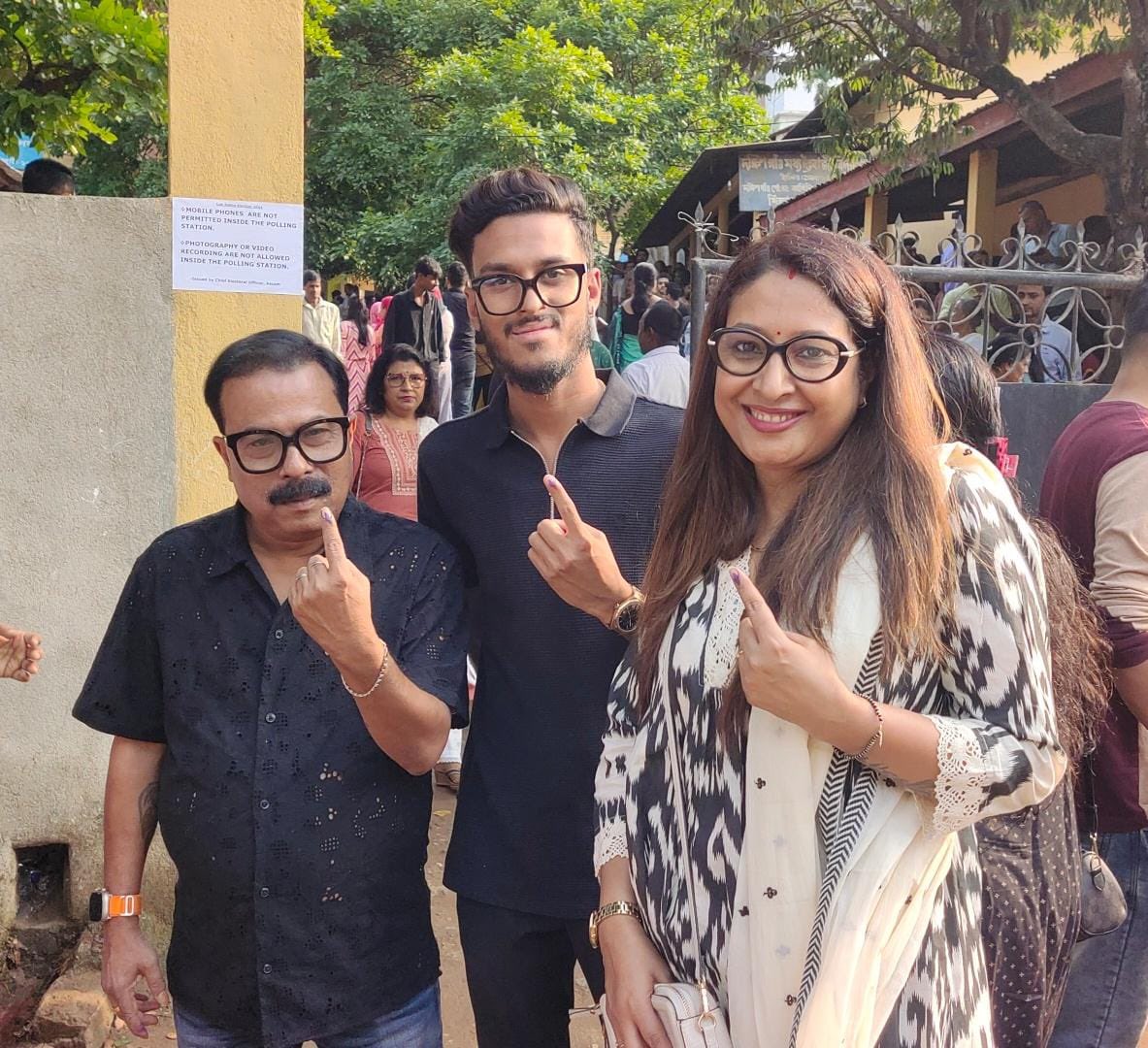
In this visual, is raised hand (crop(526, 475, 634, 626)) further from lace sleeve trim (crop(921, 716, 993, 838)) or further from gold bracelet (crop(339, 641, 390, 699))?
lace sleeve trim (crop(921, 716, 993, 838))

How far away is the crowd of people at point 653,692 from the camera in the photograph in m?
1.57

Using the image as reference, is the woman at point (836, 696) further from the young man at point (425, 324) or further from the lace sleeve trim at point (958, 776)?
the young man at point (425, 324)

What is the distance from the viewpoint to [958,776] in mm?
1529

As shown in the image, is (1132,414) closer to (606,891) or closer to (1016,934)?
(1016,934)

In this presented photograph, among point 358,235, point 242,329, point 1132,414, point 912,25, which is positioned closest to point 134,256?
point 242,329

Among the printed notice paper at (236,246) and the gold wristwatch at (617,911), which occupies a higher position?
the printed notice paper at (236,246)

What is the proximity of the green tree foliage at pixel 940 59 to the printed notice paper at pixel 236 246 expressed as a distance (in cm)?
601

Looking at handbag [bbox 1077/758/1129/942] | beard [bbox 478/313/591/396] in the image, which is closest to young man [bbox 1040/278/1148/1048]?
handbag [bbox 1077/758/1129/942]

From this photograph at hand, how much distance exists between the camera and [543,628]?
2.38 meters

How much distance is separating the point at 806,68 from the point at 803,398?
1003 cm

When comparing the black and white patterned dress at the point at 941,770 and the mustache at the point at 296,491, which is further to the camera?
the mustache at the point at 296,491

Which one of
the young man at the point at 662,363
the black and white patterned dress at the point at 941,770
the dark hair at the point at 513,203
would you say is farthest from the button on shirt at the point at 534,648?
the young man at the point at 662,363

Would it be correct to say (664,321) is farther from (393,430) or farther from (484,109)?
(484,109)

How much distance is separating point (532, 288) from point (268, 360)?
1.80 ft
